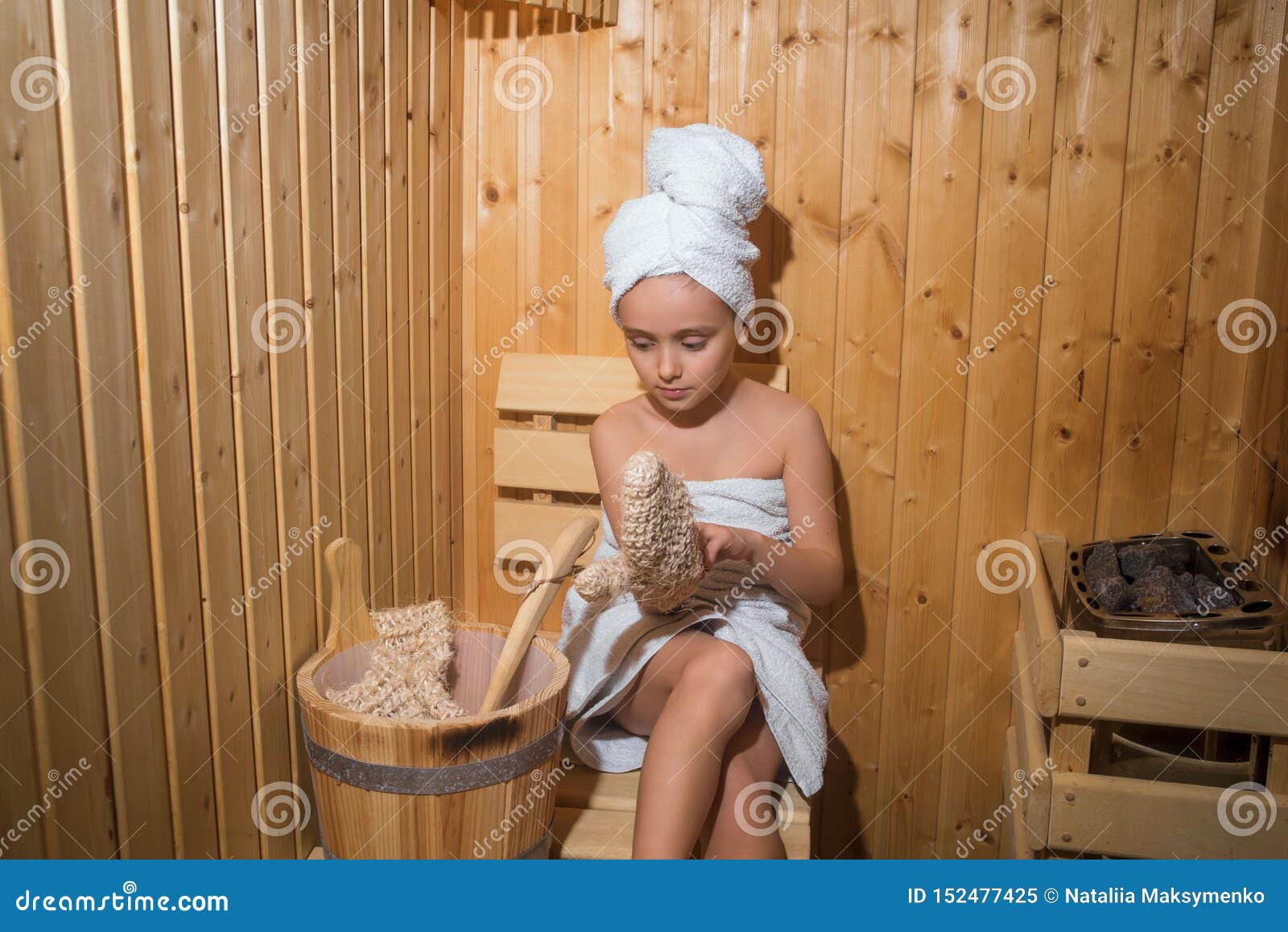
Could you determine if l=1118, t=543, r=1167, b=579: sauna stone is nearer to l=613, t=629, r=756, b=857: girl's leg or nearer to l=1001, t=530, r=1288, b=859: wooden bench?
l=1001, t=530, r=1288, b=859: wooden bench

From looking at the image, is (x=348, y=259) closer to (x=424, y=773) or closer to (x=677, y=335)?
(x=677, y=335)

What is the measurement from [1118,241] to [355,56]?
141cm

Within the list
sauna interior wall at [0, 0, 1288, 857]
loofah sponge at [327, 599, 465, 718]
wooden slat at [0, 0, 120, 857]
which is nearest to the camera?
wooden slat at [0, 0, 120, 857]

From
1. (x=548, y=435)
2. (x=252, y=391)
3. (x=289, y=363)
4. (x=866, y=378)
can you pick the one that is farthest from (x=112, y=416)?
(x=866, y=378)

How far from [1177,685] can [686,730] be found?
77cm

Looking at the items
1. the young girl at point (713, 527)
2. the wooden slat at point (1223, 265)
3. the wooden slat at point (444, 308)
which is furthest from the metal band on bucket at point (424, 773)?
the wooden slat at point (1223, 265)

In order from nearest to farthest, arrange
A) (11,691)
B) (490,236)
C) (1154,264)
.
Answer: (11,691), (1154,264), (490,236)

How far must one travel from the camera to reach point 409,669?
1488 millimetres

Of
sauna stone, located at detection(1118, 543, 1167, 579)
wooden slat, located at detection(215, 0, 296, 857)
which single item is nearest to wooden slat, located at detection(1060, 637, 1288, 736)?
sauna stone, located at detection(1118, 543, 1167, 579)

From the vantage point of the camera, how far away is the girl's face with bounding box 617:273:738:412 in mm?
1624

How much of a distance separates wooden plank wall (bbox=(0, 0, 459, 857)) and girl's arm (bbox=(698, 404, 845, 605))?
704 millimetres

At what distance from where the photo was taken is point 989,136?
6.33 feet

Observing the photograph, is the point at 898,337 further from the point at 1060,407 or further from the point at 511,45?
the point at 511,45

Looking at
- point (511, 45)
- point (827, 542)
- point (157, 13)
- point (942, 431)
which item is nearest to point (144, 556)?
point (157, 13)
